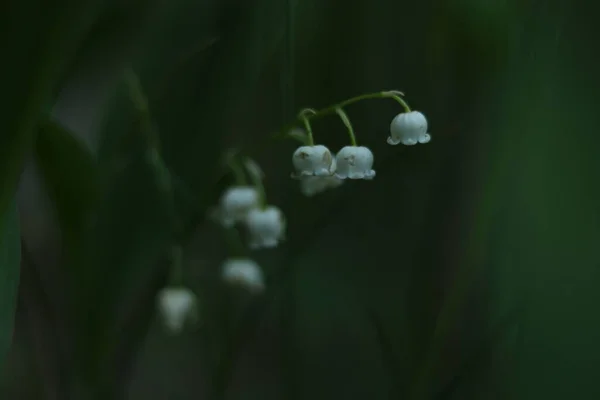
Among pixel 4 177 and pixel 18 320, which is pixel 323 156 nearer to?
pixel 4 177

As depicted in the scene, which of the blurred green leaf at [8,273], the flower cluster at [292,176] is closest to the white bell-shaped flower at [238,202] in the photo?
the flower cluster at [292,176]

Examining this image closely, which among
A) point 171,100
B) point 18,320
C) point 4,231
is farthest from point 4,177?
point 18,320

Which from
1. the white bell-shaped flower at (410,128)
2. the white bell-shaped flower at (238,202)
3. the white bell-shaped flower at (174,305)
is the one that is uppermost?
the white bell-shaped flower at (410,128)

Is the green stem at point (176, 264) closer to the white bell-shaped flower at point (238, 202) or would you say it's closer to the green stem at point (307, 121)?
the white bell-shaped flower at point (238, 202)

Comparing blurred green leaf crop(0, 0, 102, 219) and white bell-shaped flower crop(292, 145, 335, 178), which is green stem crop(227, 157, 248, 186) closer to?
white bell-shaped flower crop(292, 145, 335, 178)

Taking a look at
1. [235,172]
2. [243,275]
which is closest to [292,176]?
[235,172]

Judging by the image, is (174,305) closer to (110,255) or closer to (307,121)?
(110,255)

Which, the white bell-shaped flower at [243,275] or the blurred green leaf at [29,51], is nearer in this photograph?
the blurred green leaf at [29,51]
